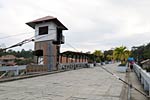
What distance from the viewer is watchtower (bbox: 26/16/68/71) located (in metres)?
31.5

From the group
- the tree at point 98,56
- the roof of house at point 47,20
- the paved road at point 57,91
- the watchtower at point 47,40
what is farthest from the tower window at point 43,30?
the tree at point 98,56

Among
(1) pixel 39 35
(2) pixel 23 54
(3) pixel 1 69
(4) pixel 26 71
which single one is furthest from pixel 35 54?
(2) pixel 23 54

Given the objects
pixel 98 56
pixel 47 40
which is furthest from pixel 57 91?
pixel 98 56

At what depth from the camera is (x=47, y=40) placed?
1261 inches

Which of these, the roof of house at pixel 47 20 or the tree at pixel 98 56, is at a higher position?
the roof of house at pixel 47 20

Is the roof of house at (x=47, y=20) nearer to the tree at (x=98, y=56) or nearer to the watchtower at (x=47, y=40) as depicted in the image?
the watchtower at (x=47, y=40)

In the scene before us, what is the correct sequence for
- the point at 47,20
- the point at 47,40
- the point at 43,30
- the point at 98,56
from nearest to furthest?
the point at 47,40 → the point at 47,20 → the point at 43,30 → the point at 98,56

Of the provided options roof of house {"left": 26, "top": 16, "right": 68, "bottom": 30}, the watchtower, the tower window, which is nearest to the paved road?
the watchtower

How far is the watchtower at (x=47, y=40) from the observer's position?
3153cm

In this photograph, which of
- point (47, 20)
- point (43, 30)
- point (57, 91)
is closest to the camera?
point (57, 91)

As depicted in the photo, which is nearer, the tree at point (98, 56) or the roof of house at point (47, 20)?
the roof of house at point (47, 20)

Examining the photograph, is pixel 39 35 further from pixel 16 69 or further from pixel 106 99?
pixel 106 99

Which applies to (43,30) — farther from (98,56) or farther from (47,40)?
(98,56)

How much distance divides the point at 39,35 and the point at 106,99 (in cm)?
2575
